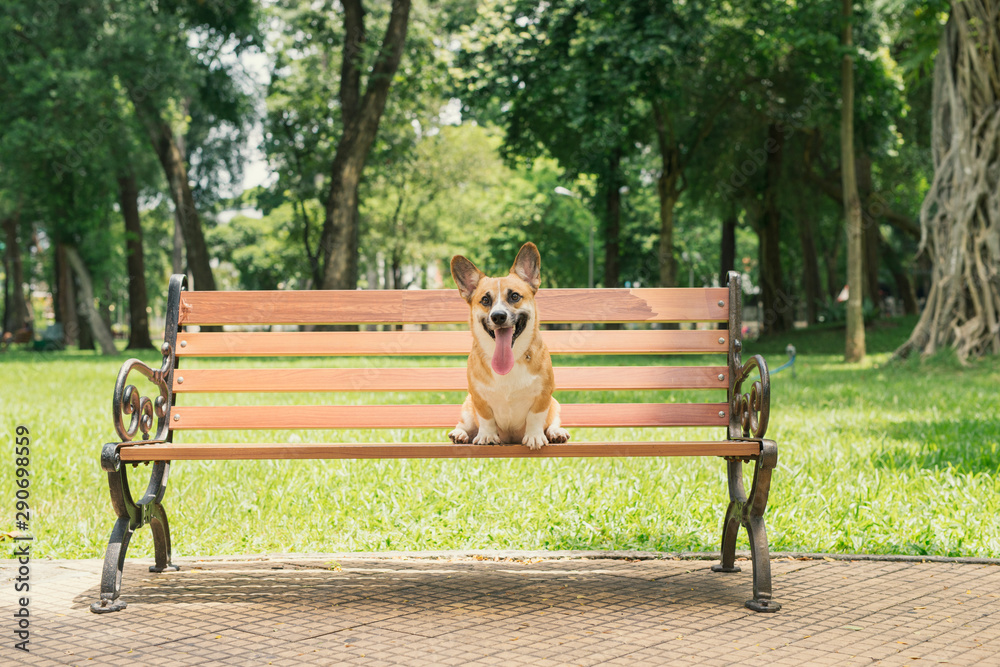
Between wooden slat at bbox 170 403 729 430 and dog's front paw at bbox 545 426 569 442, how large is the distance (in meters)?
0.49

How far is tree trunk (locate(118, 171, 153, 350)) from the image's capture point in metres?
30.3

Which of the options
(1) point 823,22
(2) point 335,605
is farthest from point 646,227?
(2) point 335,605

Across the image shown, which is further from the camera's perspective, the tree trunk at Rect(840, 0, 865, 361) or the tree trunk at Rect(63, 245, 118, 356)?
the tree trunk at Rect(63, 245, 118, 356)

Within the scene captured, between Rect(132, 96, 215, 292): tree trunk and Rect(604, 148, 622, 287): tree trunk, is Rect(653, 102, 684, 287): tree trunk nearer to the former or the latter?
Rect(604, 148, 622, 287): tree trunk

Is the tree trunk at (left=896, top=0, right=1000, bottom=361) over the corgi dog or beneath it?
over

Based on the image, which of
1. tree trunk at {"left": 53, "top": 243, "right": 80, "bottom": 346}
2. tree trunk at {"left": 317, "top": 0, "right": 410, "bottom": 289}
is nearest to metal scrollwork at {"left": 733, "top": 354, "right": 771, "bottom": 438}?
tree trunk at {"left": 317, "top": 0, "right": 410, "bottom": 289}

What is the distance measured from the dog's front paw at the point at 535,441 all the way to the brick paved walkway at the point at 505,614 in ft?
2.18

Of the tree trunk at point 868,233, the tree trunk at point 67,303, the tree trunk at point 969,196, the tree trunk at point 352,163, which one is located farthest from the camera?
the tree trunk at point 67,303

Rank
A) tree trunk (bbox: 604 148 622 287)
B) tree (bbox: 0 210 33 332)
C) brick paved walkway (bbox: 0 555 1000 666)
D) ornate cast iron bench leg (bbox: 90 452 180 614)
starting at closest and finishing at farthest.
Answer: brick paved walkway (bbox: 0 555 1000 666) < ornate cast iron bench leg (bbox: 90 452 180 614) < tree trunk (bbox: 604 148 622 287) < tree (bbox: 0 210 33 332)

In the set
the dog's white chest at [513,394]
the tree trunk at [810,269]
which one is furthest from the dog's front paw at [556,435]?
the tree trunk at [810,269]

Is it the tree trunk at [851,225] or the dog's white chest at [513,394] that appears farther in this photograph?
the tree trunk at [851,225]

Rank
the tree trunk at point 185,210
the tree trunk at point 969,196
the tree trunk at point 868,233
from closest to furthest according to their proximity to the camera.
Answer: the tree trunk at point 969,196
the tree trunk at point 185,210
the tree trunk at point 868,233

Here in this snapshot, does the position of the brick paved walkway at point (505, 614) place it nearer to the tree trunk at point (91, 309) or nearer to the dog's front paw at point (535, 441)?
the dog's front paw at point (535, 441)

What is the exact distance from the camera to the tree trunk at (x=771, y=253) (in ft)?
88.4
